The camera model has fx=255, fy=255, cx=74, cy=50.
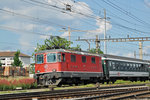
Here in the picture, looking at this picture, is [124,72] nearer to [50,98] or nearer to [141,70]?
[141,70]

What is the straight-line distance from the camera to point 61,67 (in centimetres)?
2330

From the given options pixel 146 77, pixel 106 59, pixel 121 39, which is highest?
pixel 121 39

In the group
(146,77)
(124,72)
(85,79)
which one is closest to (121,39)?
(146,77)

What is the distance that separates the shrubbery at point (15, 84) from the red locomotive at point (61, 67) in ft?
2.35

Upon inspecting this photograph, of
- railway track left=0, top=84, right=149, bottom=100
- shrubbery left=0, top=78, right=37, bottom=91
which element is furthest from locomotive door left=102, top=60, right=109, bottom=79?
railway track left=0, top=84, right=149, bottom=100

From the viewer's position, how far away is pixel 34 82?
24766 mm

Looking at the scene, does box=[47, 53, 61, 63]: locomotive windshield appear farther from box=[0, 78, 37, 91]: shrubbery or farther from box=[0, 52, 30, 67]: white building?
box=[0, 52, 30, 67]: white building

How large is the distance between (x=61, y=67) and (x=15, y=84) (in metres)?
4.45

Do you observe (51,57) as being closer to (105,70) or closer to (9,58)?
(105,70)

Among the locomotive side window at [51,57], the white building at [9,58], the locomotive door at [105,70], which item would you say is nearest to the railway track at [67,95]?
the locomotive side window at [51,57]

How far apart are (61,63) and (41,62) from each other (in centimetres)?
236

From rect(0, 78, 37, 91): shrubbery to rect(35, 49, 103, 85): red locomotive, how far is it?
717mm

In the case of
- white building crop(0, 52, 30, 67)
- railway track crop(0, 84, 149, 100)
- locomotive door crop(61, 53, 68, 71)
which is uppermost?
white building crop(0, 52, 30, 67)

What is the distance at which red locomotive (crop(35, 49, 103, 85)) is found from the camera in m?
23.4
